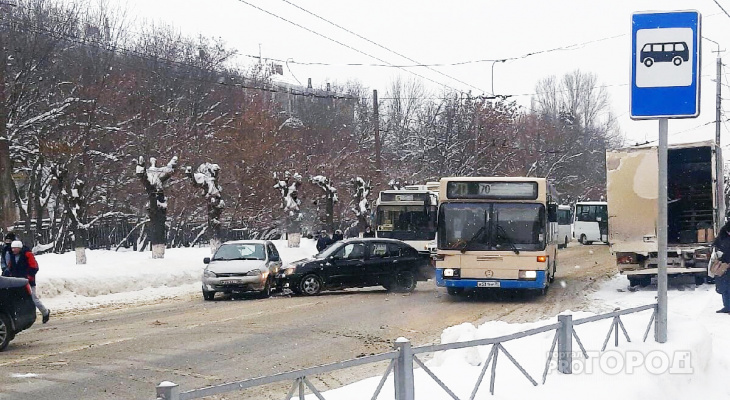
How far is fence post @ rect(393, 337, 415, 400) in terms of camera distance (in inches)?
224

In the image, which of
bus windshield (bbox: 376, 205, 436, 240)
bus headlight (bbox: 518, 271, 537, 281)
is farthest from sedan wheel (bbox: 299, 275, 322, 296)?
bus windshield (bbox: 376, 205, 436, 240)

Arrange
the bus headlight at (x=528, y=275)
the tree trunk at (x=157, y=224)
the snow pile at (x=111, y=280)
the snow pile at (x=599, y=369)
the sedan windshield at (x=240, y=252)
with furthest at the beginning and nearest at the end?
the tree trunk at (x=157, y=224)
the sedan windshield at (x=240, y=252)
the snow pile at (x=111, y=280)
the bus headlight at (x=528, y=275)
the snow pile at (x=599, y=369)

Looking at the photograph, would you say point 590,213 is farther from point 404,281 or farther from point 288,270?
point 288,270

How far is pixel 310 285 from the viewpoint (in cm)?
2212

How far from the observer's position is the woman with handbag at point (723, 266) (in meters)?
13.8

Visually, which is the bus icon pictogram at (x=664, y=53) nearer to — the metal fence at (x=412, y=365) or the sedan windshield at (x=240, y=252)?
the metal fence at (x=412, y=365)

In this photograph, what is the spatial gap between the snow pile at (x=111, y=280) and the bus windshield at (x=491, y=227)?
888 cm

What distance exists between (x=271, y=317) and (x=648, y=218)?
9679mm

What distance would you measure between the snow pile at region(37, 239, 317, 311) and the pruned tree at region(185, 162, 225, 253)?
3.18 m

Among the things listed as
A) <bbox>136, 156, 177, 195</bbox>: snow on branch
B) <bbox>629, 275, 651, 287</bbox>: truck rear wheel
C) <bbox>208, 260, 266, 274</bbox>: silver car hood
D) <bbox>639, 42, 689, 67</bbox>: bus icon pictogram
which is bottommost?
<bbox>629, 275, 651, 287</bbox>: truck rear wheel

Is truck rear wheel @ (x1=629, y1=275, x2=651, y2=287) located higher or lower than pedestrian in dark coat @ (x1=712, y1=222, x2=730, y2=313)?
lower

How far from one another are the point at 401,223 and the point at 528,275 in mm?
12327

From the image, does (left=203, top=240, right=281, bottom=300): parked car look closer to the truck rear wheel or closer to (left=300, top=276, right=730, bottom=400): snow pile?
the truck rear wheel

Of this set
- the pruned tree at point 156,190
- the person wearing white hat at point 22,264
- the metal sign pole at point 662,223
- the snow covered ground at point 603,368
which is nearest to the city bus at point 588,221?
the pruned tree at point 156,190
